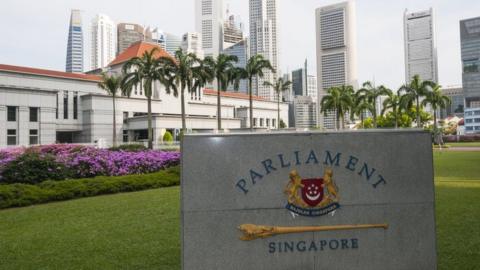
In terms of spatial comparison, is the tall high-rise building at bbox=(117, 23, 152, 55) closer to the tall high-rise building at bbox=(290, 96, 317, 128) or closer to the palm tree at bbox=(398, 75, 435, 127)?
the tall high-rise building at bbox=(290, 96, 317, 128)

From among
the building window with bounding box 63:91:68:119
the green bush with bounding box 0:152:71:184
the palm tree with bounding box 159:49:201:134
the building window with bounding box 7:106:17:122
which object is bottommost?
the green bush with bounding box 0:152:71:184

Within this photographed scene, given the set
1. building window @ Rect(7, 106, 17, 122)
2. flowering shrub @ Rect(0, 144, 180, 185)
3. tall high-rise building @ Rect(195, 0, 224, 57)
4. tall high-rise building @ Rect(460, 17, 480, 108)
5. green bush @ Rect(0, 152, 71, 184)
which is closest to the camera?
green bush @ Rect(0, 152, 71, 184)

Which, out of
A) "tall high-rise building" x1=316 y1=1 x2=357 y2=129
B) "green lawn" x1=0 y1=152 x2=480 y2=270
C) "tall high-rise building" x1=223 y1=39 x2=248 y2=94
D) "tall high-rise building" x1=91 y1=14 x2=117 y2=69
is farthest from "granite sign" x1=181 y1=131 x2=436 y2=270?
"tall high-rise building" x1=91 y1=14 x2=117 y2=69

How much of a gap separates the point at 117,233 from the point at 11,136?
44480 millimetres

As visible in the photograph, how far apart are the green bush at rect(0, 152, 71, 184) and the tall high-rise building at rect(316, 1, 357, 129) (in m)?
142

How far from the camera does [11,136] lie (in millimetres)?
44969

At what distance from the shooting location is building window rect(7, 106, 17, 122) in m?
45.2

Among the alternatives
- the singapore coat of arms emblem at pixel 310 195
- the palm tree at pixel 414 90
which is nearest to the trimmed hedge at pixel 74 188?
the singapore coat of arms emblem at pixel 310 195

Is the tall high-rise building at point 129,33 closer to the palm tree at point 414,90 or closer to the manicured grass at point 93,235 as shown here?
the palm tree at point 414,90

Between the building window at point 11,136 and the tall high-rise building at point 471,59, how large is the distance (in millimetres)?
157126

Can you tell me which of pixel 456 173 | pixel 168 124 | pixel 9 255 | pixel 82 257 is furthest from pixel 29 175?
pixel 168 124

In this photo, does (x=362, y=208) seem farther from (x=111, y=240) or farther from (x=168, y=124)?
(x=168, y=124)

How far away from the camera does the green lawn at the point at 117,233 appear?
235 inches

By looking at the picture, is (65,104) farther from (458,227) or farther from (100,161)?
(458,227)
